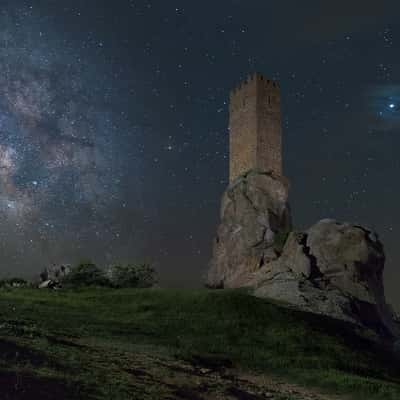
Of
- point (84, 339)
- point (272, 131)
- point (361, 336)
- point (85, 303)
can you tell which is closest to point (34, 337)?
point (84, 339)

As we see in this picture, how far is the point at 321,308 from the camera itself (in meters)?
49.2

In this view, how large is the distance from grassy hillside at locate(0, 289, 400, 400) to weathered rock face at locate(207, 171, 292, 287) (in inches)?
1005

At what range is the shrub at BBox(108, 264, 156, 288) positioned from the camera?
7138 cm

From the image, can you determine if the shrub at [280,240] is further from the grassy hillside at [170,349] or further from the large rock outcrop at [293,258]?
the grassy hillside at [170,349]

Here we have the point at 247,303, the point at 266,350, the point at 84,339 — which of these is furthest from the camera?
the point at 247,303

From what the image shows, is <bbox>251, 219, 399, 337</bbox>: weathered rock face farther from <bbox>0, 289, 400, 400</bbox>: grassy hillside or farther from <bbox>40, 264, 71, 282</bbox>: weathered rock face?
<bbox>40, 264, 71, 282</bbox>: weathered rock face

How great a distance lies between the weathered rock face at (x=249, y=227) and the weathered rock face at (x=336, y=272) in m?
4.68

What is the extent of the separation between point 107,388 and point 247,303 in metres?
28.5

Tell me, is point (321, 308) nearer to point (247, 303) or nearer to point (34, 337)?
point (247, 303)

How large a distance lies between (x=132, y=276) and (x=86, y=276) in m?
6.66

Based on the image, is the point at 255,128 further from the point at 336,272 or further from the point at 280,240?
the point at 336,272

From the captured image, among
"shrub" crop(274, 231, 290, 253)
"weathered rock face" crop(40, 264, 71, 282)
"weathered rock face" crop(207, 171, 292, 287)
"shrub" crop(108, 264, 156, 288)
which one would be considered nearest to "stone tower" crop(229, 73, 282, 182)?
"weathered rock face" crop(207, 171, 292, 287)

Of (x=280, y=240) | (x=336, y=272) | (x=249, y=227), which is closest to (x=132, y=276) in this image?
(x=249, y=227)

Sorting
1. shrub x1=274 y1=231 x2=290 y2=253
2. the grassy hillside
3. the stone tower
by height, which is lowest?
the grassy hillside
